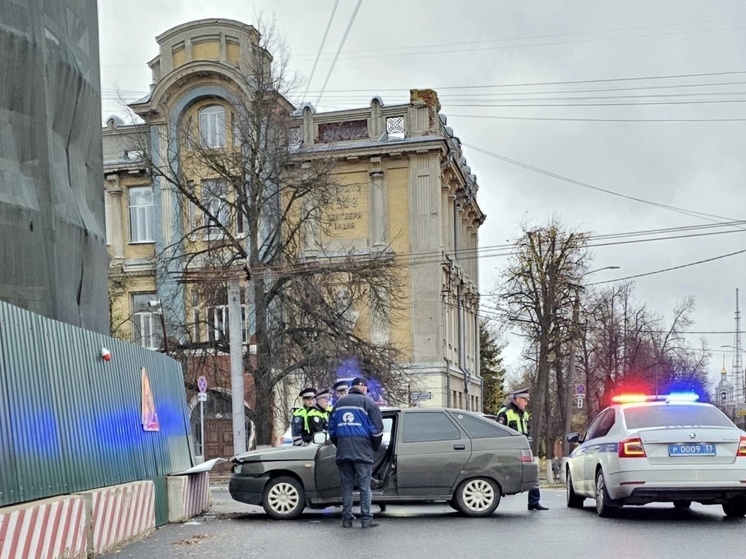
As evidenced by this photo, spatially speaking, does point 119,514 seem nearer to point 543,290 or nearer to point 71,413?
point 71,413

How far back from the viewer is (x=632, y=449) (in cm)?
1252

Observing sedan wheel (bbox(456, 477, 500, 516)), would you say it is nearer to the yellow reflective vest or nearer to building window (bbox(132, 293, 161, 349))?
the yellow reflective vest

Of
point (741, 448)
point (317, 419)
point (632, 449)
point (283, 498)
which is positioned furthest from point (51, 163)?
point (741, 448)

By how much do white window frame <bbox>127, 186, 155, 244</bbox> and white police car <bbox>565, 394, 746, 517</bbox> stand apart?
1335 inches

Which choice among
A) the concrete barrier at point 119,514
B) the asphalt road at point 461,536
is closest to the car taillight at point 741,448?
the asphalt road at point 461,536

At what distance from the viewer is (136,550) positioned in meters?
10.8

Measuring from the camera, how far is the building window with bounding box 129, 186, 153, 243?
4466 centimetres

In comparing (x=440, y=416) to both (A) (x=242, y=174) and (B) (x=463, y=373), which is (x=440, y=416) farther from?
(B) (x=463, y=373)

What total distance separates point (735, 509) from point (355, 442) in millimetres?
4842

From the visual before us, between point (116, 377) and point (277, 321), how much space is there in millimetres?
19922

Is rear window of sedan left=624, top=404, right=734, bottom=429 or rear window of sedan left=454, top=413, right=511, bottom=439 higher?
rear window of sedan left=624, top=404, right=734, bottom=429

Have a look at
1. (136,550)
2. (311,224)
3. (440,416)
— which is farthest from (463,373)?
(136,550)

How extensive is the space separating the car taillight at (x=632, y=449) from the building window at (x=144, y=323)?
24323mm

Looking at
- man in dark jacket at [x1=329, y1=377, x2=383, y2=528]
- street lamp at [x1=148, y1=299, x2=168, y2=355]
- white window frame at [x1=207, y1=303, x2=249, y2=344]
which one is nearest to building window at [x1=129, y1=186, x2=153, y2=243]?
street lamp at [x1=148, y1=299, x2=168, y2=355]
